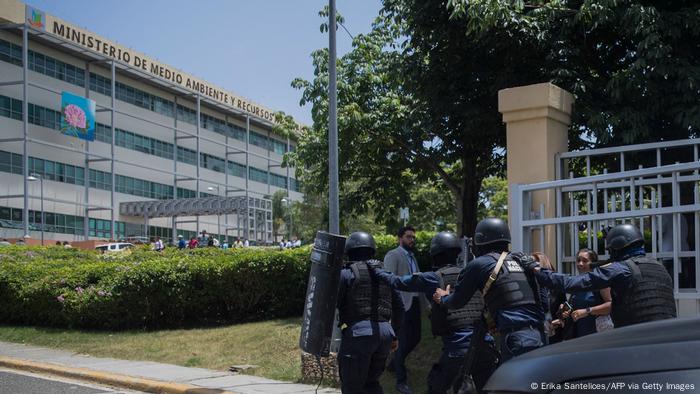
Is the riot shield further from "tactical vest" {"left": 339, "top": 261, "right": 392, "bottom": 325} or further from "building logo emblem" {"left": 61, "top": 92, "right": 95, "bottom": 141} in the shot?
"building logo emblem" {"left": 61, "top": 92, "right": 95, "bottom": 141}

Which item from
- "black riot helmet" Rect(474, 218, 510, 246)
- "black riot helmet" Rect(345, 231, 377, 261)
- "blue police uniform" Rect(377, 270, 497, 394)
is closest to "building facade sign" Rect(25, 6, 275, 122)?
"black riot helmet" Rect(345, 231, 377, 261)

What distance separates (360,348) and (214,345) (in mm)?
6136

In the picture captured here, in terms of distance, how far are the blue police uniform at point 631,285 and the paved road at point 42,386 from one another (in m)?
6.25

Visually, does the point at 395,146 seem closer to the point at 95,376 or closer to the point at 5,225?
the point at 95,376

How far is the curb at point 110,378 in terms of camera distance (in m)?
8.87

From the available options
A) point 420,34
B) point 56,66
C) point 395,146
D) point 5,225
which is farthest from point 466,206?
point 56,66

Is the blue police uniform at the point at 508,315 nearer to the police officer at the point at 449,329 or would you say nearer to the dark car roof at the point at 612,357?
the police officer at the point at 449,329

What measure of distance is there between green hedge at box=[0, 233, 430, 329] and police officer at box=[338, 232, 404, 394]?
7028 millimetres

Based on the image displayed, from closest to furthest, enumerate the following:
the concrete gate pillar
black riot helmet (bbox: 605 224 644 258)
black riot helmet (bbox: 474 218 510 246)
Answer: black riot helmet (bbox: 474 218 510 246) → black riot helmet (bbox: 605 224 644 258) → the concrete gate pillar

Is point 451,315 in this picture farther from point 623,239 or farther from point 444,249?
point 623,239

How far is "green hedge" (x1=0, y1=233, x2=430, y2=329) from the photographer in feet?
42.5

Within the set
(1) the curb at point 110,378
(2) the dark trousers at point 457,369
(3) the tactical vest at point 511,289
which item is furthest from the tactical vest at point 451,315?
(1) the curb at point 110,378

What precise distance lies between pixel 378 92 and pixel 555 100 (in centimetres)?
922

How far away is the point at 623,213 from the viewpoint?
20.9 feet
